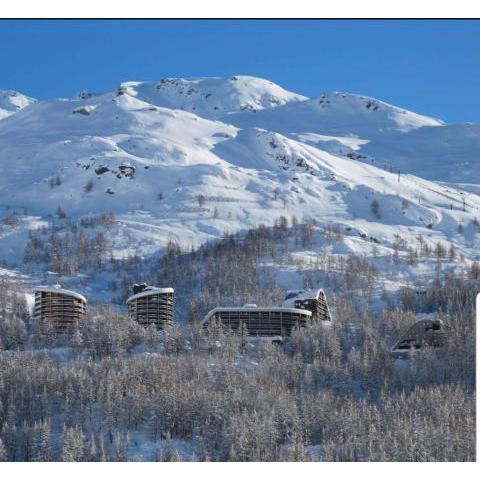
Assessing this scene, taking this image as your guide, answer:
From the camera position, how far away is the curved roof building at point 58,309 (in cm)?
11300

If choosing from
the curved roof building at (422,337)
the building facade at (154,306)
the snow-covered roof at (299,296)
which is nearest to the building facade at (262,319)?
the snow-covered roof at (299,296)

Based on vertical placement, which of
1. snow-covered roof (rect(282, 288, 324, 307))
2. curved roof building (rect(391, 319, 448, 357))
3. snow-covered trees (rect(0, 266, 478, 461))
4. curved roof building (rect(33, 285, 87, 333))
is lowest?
snow-covered trees (rect(0, 266, 478, 461))

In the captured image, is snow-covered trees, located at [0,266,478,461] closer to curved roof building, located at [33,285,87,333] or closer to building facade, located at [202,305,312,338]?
curved roof building, located at [33,285,87,333]

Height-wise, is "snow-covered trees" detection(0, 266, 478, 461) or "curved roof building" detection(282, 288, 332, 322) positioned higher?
"curved roof building" detection(282, 288, 332, 322)

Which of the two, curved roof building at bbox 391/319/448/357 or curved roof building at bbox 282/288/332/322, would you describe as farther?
curved roof building at bbox 282/288/332/322

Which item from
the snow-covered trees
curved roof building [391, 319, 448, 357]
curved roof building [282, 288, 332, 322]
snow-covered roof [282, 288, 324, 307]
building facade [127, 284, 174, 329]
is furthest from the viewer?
building facade [127, 284, 174, 329]

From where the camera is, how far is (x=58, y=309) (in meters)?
114

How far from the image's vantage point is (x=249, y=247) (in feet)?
524

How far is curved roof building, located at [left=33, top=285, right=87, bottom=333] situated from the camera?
113m

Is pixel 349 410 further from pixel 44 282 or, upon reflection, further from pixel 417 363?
pixel 44 282

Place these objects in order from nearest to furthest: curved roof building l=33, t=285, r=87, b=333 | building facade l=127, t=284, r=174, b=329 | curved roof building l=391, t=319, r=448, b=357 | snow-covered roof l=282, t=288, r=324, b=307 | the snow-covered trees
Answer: the snow-covered trees → curved roof building l=391, t=319, r=448, b=357 → curved roof building l=33, t=285, r=87, b=333 → snow-covered roof l=282, t=288, r=324, b=307 → building facade l=127, t=284, r=174, b=329

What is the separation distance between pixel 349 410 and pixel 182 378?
1883 centimetres

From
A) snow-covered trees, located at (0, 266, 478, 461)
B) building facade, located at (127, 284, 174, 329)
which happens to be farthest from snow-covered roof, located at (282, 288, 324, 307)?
building facade, located at (127, 284, 174, 329)
